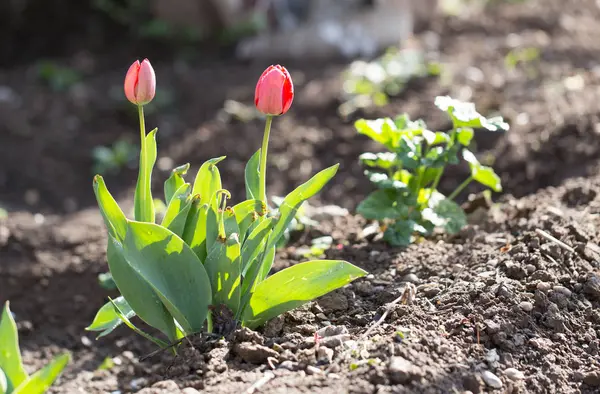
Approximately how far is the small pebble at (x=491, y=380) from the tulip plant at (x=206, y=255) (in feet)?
1.28

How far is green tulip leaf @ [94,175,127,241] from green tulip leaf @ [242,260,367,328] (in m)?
0.39

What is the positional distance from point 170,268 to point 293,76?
157 inches

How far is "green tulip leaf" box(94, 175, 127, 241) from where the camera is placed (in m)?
2.12

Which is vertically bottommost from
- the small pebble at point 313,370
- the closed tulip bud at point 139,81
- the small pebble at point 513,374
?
the small pebble at point 513,374

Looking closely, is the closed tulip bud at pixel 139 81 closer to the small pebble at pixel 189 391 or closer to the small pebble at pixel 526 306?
the small pebble at pixel 189 391

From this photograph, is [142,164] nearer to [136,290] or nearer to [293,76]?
[136,290]

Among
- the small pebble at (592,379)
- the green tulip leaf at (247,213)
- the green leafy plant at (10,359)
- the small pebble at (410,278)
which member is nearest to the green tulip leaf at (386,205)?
the small pebble at (410,278)

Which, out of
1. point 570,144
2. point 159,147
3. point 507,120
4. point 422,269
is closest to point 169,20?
point 159,147

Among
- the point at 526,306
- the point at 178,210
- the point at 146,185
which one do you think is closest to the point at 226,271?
the point at 178,210

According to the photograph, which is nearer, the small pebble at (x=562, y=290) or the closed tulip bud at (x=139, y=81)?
the closed tulip bud at (x=139, y=81)

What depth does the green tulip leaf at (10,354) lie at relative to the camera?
200 centimetres

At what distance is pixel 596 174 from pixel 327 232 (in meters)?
1.24

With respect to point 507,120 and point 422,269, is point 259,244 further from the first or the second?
point 507,120

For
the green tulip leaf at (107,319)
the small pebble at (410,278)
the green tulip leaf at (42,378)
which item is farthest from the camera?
the small pebble at (410,278)
